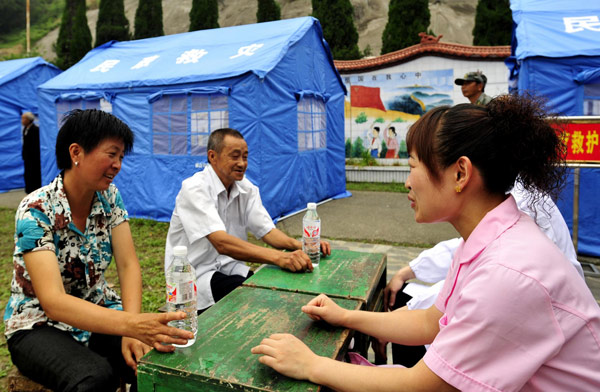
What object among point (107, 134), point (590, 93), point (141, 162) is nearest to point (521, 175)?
point (107, 134)

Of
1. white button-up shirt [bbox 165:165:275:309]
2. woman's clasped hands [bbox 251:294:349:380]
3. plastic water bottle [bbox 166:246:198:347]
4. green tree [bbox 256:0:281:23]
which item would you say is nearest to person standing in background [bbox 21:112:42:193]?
white button-up shirt [bbox 165:165:275:309]

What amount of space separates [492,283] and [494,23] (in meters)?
15.7

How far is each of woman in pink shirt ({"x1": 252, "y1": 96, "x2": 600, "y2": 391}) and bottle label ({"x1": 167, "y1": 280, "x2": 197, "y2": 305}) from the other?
1.14 ft

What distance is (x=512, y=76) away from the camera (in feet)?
24.2

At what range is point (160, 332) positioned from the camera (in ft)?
4.61

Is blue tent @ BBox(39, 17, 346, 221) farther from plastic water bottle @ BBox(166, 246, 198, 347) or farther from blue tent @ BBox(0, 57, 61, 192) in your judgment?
plastic water bottle @ BBox(166, 246, 198, 347)

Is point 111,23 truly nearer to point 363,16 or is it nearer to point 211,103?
point 363,16

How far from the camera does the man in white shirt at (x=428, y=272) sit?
2.07 metres

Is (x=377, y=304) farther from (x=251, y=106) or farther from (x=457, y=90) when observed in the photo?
(x=457, y=90)

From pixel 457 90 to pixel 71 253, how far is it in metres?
10.5

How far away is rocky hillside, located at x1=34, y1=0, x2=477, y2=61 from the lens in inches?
1126

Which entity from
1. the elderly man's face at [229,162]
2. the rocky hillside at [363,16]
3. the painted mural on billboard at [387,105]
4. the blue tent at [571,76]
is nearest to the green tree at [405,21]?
the painted mural on billboard at [387,105]

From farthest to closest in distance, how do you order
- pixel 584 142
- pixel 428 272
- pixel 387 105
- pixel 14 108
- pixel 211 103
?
pixel 387 105, pixel 14 108, pixel 211 103, pixel 584 142, pixel 428 272

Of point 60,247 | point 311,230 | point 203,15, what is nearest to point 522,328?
point 311,230
